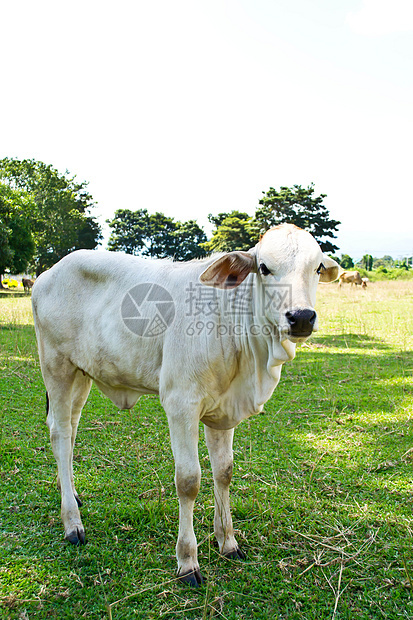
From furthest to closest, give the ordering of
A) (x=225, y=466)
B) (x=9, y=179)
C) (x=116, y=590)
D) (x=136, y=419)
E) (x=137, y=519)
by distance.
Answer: (x=9, y=179) < (x=136, y=419) < (x=137, y=519) < (x=225, y=466) < (x=116, y=590)

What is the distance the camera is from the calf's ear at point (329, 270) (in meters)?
2.63

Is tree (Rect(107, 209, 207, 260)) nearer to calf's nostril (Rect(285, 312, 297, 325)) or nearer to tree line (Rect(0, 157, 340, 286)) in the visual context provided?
tree line (Rect(0, 157, 340, 286))

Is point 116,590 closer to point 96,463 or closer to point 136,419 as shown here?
point 96,463

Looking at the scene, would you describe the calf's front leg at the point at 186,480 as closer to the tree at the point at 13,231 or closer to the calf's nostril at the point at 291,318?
the calf's nostril at the point at 291,318

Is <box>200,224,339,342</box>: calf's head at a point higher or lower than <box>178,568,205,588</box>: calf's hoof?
higher

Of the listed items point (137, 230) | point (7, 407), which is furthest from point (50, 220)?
point (7, 407)

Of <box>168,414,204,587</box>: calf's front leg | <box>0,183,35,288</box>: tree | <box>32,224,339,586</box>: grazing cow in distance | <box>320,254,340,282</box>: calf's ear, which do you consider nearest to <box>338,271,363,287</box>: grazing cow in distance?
<box>0,183,35,288</box>: tree

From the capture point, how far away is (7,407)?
5.17 meters

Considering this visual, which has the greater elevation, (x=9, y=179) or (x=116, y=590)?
(x=9, y=179)

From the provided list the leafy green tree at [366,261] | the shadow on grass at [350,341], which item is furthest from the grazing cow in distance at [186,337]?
the leafy green tree at [366,261]

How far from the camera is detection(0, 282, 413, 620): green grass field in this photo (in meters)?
2.37

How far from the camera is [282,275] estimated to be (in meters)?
2.29

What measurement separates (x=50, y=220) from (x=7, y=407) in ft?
115

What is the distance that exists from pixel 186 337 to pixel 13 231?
614 inches
